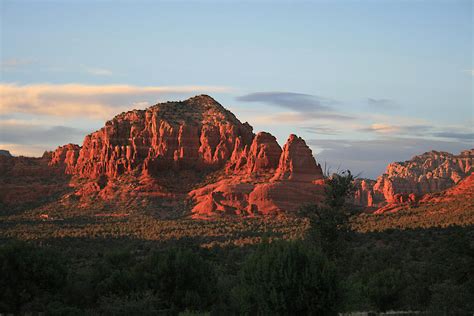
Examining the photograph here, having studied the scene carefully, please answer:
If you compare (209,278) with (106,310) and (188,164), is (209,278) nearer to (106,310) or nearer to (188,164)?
(106,310)

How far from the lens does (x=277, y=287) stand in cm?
2436

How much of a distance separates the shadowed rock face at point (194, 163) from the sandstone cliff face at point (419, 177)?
62.1 ft

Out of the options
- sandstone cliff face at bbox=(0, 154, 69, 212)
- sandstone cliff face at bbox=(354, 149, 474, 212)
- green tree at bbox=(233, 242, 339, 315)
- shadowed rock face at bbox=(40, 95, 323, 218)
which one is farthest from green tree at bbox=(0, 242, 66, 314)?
sandstone cliff face at bbox=(354, 149, 474, 212)

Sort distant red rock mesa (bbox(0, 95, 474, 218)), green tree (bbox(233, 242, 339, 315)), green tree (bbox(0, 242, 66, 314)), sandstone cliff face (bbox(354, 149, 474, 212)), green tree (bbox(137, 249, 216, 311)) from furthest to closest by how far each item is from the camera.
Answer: sandstone cliff face (bbox(354, 149, 474, 212)) → distant red rock mesa (bbox(0, 95, 474, 218)) → green tree (bbox(0, 242, 66, 314)) → green tree (bbox(137, 249, 216, 311)) → green tree (bbox(233, 242, 339, 315))

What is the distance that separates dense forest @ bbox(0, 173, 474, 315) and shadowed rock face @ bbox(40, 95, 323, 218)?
5465 centimetres

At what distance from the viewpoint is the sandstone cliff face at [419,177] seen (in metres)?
125

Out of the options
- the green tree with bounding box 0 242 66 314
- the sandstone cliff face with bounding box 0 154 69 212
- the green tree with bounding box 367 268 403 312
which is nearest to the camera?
the green tree with bounding box 0 242 66 314

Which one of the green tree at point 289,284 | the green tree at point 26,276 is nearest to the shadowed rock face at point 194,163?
the green tree at point 26,276

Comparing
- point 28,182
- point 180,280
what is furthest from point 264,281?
point 28,182

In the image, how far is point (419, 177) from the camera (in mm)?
136375

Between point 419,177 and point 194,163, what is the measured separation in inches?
1886

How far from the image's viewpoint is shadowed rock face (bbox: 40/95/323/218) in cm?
9744

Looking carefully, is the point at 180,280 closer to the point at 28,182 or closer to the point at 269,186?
the point at 269,186

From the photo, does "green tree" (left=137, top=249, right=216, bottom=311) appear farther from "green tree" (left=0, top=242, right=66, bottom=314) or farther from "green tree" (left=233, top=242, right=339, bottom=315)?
"green tree" (left=233, top=242, right=339, bottom=315)
